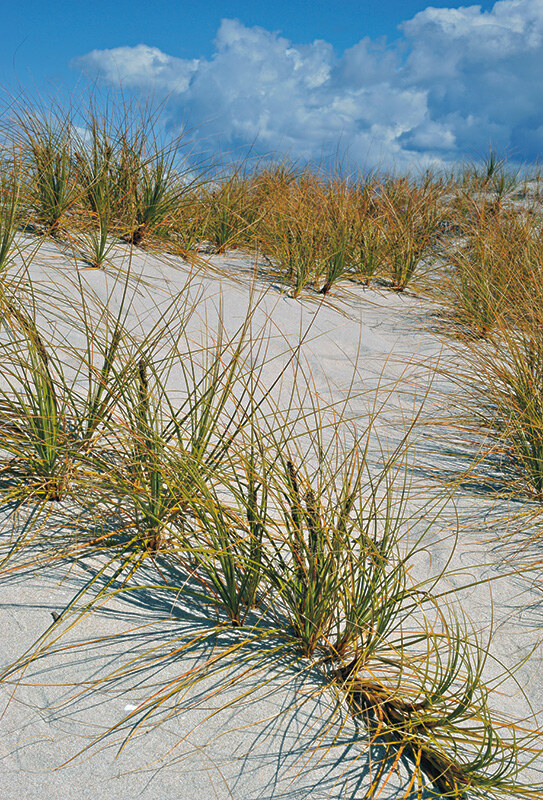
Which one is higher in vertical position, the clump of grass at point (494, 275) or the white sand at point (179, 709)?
the clump of grass at point (494, 275)

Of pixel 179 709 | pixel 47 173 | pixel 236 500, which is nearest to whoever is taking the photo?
pixel 179 709

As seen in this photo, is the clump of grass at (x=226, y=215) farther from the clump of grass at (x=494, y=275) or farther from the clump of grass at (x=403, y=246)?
the clump of grass at (x=494, y=275)

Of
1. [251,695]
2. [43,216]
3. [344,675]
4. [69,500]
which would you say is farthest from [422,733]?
[43,216]

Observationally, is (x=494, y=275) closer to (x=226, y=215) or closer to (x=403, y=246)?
(x=403, y=246)

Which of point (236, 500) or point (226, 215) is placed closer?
point (236, 500)

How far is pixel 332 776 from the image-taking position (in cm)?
117

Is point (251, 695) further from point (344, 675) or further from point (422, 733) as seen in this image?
point (422, 733)

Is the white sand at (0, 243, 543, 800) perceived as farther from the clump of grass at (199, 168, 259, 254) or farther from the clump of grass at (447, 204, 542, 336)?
the clump of grass at (199, 168, 259, 254)

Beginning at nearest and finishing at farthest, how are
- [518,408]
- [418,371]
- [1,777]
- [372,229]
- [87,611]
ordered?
[1,777] → [87,611] → [518,408] → [418,371] → [372,229]

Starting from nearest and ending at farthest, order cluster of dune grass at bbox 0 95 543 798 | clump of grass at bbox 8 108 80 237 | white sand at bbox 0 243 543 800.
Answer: white sand at bbox 0 243 543 800 < cluster of dune grass at bbox 0 95 543 798 < clump of grass at bbox 8 108 80 237

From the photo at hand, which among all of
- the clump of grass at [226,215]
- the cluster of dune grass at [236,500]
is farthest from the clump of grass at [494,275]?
the clump of grass at [226,215]

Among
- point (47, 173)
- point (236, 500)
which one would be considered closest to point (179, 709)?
point (236, 500)

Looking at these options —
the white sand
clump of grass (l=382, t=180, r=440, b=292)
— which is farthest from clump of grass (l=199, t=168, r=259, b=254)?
the white sand

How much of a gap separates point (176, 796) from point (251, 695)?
0.86ft
